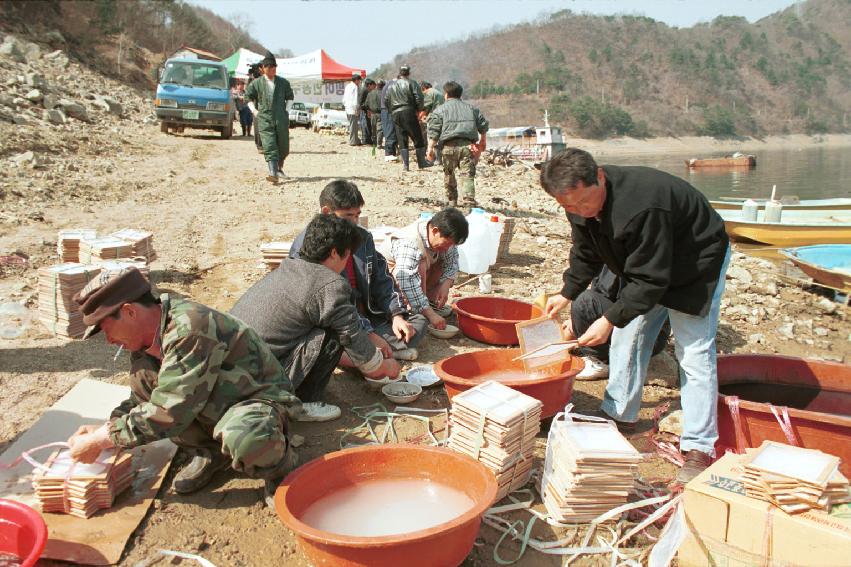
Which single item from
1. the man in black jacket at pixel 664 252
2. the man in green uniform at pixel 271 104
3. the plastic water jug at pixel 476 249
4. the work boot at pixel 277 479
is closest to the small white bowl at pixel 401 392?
the work boot at pixel 277 479

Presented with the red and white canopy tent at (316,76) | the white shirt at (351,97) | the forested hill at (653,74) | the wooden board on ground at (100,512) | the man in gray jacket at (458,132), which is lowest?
the wooden board on ground at (100,512)

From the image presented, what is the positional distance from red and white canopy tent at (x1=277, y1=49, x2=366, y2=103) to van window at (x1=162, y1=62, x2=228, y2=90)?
28.1 ft

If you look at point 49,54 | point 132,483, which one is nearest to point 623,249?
point 132,483

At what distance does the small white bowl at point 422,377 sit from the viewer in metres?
4.02

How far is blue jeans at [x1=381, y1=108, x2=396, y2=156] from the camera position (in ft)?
44.1

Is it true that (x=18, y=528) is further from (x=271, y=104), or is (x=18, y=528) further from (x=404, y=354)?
(x=271, y=104)

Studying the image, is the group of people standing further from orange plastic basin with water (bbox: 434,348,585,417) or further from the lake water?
the lake water

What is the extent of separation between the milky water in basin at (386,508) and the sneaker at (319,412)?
94 cm

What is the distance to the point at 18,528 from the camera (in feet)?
7.75

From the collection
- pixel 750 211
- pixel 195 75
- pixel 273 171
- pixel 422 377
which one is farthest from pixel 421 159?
pixel 422 377

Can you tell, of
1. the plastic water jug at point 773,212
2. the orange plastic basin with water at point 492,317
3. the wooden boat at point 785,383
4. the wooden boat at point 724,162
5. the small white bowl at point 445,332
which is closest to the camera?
the wooden boat at point 785,383

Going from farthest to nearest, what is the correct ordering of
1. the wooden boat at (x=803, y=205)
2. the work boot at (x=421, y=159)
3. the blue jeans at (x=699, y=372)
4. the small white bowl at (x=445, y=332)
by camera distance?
1. the work boot at (x=421, y=159)
2. the wooden boat at (x=803, y=205)
3. the small white bowl at (x=445, y=332)
4. the blue jeans at (x=699, y=372)

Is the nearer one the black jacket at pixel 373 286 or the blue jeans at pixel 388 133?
the black jacket at pixel 373 286

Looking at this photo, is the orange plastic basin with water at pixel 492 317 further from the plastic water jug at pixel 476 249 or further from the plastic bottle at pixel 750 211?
the plastic bottle at pixel 750 211
